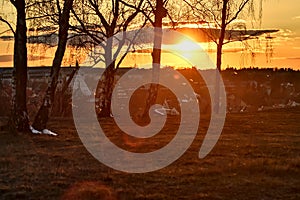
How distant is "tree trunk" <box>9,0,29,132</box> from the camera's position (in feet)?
50.2

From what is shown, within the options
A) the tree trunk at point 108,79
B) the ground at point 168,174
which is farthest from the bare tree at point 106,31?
the ground at point 168,174

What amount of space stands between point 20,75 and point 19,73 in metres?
0.06

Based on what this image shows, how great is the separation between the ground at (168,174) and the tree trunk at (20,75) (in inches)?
59.1

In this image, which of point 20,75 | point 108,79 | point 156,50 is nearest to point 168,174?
point 20,75

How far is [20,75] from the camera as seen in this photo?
1551 centimetres

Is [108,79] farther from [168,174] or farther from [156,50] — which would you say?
[168,174]

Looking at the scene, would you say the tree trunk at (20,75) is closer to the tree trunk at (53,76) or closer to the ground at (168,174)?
the tree trunk at (53,76)

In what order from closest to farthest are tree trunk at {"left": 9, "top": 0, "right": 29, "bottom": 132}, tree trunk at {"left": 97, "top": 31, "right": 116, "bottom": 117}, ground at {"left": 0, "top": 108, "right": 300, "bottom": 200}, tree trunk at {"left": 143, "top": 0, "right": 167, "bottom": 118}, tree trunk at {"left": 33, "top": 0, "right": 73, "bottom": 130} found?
ground at {"left": 0, "top": 108, "right": 300, "bottom": 200}, tree trunk at {"left": 9, "top": 0, "right": 29, "bottom": 132}, tree trunk at {"left": 33, "top": 0, "right": 73, "bottom": 130}, tree trunk at {"left": 143, "top": 0, "right": 167, "bottom": 118}, tree trunk at {"left": 97, "top": 31, "right": 116, "bottom": 117}

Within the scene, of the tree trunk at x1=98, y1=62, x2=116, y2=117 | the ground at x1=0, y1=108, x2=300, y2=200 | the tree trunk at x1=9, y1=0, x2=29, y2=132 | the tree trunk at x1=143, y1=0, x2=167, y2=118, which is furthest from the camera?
the tree trunk at x1=98, y1=62, x2=116, y2=117

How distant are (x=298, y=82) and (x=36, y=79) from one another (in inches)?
1244

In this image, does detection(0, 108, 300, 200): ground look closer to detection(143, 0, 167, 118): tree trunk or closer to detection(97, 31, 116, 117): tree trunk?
detection(143, 0, 167, 118): tree trunk

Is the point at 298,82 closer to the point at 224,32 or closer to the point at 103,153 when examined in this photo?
the point at 224,32

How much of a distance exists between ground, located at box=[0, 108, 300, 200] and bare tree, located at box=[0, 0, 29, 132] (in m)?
1.50

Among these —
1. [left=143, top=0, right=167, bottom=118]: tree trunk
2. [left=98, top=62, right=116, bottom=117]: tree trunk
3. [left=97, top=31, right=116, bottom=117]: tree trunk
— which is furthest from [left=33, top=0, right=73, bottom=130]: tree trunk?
[left=98, top=62, right=116, bottom=117]: tree trunk
